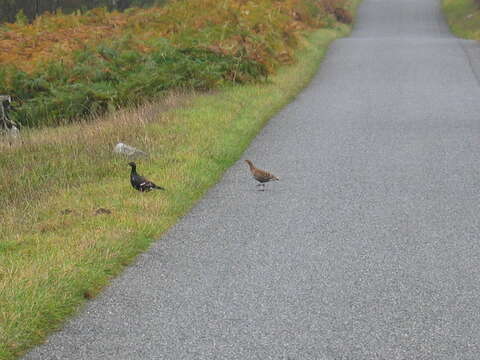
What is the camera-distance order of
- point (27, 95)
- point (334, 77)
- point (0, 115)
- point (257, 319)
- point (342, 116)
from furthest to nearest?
1. point (334, 77)
2. point (27, 95)
3. point (342, 116)
4. point (0, 115)
5. point (257, 319)

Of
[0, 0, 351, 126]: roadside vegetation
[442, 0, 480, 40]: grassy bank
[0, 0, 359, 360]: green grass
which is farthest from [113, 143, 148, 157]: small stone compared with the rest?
[442, 0, 480, 40]: grassy bank

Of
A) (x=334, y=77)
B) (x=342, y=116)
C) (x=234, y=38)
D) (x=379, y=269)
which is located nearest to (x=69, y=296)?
(x=379, y=269)

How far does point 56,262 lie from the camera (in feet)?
19.9

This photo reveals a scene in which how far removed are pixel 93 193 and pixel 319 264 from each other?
334 centimetres

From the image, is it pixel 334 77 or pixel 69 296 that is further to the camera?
pixel 334 77

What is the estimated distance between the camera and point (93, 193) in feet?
28.4

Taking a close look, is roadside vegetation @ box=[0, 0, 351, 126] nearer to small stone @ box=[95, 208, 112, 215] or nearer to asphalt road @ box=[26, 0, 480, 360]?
asphalt road @ box=[26, 0, 480, 360]

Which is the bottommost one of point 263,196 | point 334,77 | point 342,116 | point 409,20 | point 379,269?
point 409,20

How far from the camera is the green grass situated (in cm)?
546

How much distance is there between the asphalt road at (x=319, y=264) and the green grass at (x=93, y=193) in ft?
0.67

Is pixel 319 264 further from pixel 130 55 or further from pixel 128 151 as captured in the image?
pixel 130 55

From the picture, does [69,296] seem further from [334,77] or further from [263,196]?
[334,77]

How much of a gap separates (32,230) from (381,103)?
10606mm

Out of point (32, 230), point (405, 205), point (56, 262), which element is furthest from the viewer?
point (405, 205)
